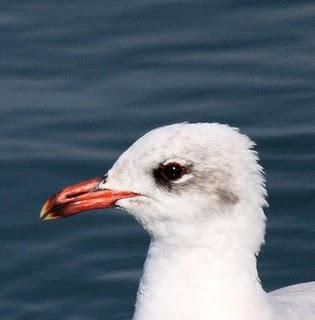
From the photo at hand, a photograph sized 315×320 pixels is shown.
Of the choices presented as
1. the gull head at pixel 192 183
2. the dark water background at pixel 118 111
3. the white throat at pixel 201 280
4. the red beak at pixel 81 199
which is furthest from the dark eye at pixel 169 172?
the dark water background at pixel 118 111

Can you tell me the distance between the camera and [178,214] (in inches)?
375

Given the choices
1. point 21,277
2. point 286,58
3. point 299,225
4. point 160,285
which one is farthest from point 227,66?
point 160,285

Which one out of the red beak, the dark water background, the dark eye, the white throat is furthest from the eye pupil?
the dark water background

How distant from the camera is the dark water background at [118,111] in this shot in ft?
40.0

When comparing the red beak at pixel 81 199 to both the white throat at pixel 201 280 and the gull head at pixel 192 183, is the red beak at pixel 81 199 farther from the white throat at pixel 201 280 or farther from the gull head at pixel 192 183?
the white throat at pixel 201 280

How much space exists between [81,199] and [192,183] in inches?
26.7

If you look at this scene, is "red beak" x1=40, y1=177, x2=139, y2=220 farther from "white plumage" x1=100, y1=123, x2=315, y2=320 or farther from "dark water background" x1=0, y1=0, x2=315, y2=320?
"dark water background" x1=0, y1=0, x2=315, y2=320

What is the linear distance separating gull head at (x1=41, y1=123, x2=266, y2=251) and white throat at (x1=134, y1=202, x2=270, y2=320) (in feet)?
0.31

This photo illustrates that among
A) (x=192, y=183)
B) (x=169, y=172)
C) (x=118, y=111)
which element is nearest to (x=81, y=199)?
(x=169, y=172)

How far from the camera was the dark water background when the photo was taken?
12.2 metres

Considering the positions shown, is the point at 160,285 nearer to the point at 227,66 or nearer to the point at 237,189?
the point at 237,189

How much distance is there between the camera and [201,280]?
9734 millimetres

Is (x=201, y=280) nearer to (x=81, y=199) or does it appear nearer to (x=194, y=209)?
(x=194, y=209)

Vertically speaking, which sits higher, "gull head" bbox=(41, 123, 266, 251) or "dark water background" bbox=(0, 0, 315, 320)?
"dark water background" bbox=(0, 0, 315, 320)
